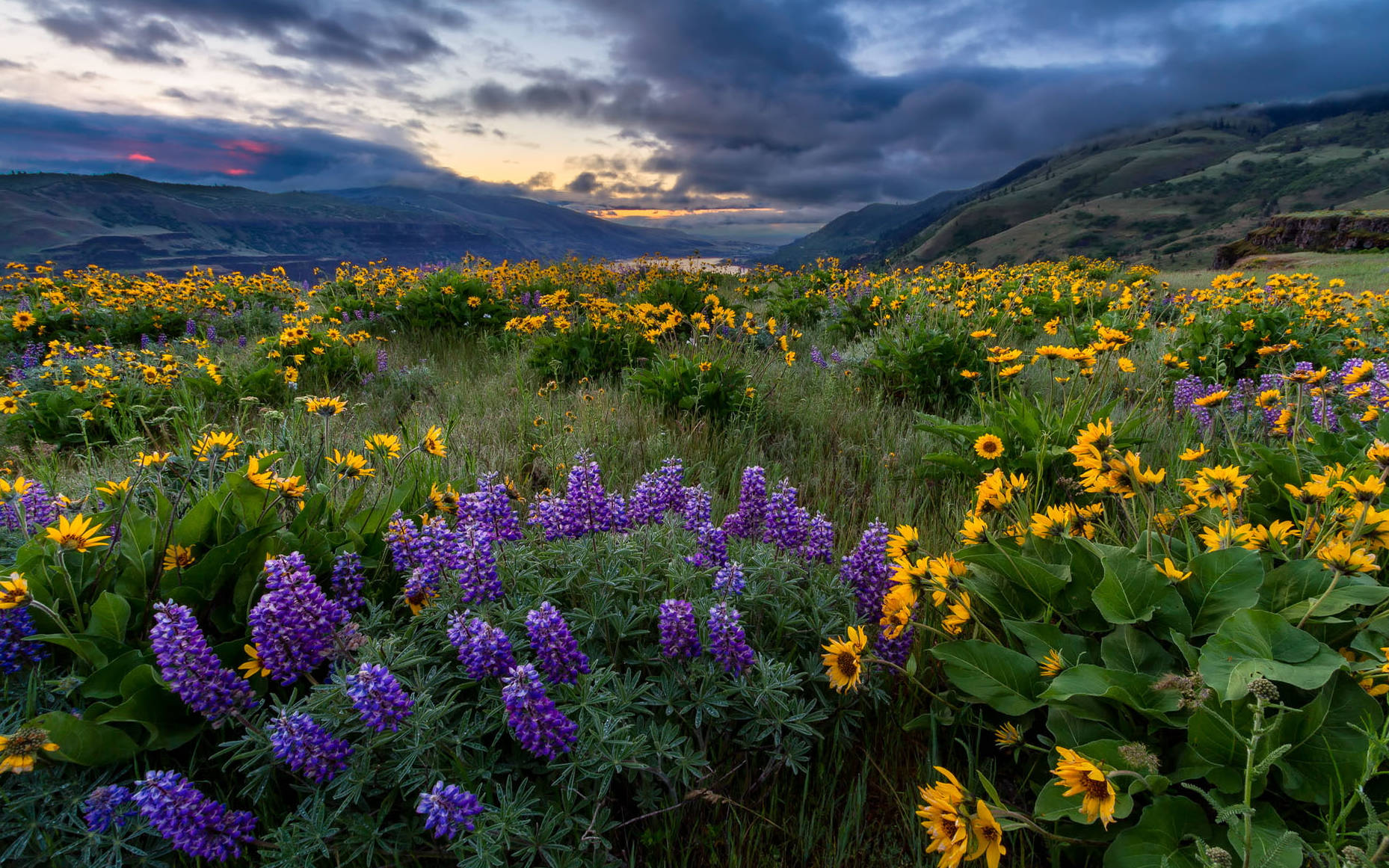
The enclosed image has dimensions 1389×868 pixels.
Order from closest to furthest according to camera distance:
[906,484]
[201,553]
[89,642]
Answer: [89,642] → [201,553] → [906,484]

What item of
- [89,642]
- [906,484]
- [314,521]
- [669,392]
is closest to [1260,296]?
[906,484]

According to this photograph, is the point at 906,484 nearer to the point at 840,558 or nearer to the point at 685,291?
the point at 840,558

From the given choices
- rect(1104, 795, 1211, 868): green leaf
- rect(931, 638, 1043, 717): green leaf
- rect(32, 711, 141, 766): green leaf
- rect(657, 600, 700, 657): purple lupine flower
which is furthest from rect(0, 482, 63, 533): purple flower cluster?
rect(1104, 795, 1211, 868): green leaf

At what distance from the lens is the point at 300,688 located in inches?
63.3

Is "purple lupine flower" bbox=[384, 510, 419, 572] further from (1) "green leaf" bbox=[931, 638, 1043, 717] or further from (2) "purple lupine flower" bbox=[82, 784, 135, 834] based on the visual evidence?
(1) "green leaf" bbox=[931, 638, 1043, 717]

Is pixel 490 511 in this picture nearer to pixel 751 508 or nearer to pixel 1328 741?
pixel 751 508

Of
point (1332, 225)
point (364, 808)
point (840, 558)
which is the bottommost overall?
point (364, 808)

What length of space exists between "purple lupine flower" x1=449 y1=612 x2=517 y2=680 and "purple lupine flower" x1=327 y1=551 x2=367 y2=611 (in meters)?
0.47

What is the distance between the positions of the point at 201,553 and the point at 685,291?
7.42 meters

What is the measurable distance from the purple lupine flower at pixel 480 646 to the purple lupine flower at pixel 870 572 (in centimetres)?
108

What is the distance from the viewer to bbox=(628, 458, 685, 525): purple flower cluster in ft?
7.19

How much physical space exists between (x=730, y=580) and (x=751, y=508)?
0.56 metres

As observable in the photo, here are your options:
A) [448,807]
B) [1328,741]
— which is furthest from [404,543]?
[1328,741]

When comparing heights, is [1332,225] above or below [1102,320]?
above
